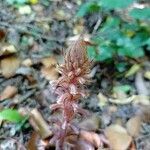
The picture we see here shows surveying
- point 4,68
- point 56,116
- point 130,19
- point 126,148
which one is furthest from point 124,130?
point 130,19

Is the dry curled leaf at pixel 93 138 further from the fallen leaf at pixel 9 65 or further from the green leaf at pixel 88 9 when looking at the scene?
the green leaf at pixel 88 9

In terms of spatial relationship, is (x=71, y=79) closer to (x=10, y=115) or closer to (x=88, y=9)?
(x=10, y=115)

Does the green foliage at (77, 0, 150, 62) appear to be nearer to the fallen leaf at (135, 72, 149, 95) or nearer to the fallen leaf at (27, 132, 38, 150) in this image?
the fallen leaf at (135, 72, 149, 95)

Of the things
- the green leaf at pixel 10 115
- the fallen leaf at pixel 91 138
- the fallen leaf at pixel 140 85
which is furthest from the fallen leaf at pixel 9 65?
the fallen leaf at pixel 140 85

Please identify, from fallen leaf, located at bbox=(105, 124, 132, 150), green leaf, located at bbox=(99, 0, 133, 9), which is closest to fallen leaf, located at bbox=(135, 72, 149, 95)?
fallen leaf, located at bbox=(105, 124, 132, 150)

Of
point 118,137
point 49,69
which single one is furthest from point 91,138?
point 49,69

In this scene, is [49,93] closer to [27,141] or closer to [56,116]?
[56,116]
